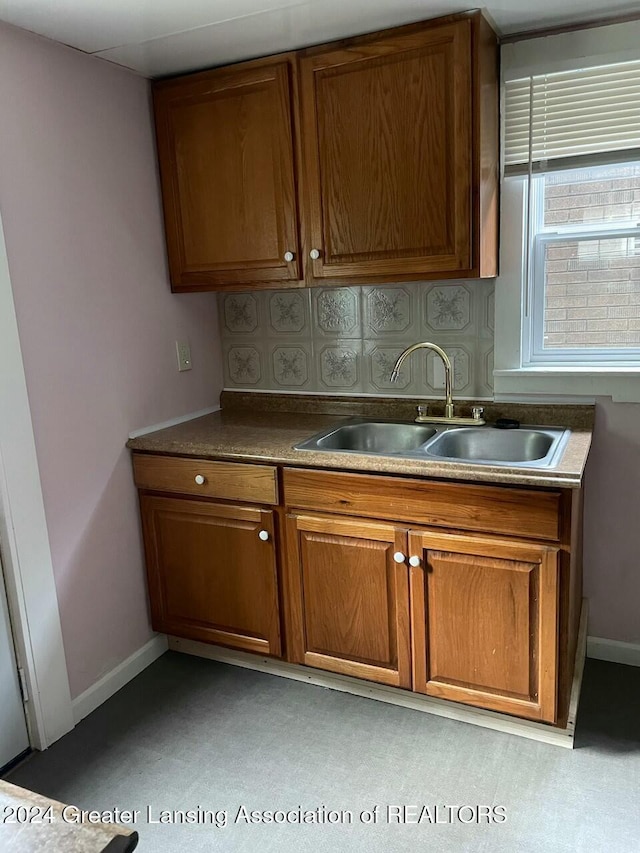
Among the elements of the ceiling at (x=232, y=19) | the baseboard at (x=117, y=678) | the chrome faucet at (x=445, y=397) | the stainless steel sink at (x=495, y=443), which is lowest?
the baseboard at (x=117, y=678)

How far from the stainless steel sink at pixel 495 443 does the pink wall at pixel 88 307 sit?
108 cm

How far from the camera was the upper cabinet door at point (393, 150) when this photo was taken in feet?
6.28

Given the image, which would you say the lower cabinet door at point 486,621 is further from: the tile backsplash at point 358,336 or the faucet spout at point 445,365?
the tile backsplash at point 358,336

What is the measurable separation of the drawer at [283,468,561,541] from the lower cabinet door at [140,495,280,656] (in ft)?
0.68

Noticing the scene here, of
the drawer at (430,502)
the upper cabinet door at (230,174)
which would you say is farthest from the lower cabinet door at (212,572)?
the upper cabinet door at (230,174)

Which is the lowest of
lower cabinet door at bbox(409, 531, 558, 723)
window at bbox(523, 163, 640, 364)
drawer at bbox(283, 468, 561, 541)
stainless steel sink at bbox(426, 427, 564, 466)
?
lower cabinet door at bbox(409, 531, 558, 723)

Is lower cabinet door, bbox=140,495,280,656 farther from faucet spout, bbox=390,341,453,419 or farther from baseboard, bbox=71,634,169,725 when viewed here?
faucet spout, bbox=390,341,453,419

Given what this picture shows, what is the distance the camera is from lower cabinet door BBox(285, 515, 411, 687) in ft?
6.57

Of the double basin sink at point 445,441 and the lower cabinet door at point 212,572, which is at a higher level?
the double basin sink at point 445,441

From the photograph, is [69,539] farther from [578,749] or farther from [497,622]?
[578,749]

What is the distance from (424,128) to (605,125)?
592 mm

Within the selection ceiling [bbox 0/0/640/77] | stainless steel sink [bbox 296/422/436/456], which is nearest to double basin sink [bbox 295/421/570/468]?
stainless steel sink [bbox 296/422/436/456]

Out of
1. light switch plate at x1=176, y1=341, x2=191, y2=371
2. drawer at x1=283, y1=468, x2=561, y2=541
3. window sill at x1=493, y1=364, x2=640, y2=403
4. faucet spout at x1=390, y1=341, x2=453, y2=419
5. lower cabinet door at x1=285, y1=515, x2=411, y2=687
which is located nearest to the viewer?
drawer at x1=283, y1=468, x2=561, y2=541

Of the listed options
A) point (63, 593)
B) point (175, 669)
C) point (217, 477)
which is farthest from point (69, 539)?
point (175, 669)
